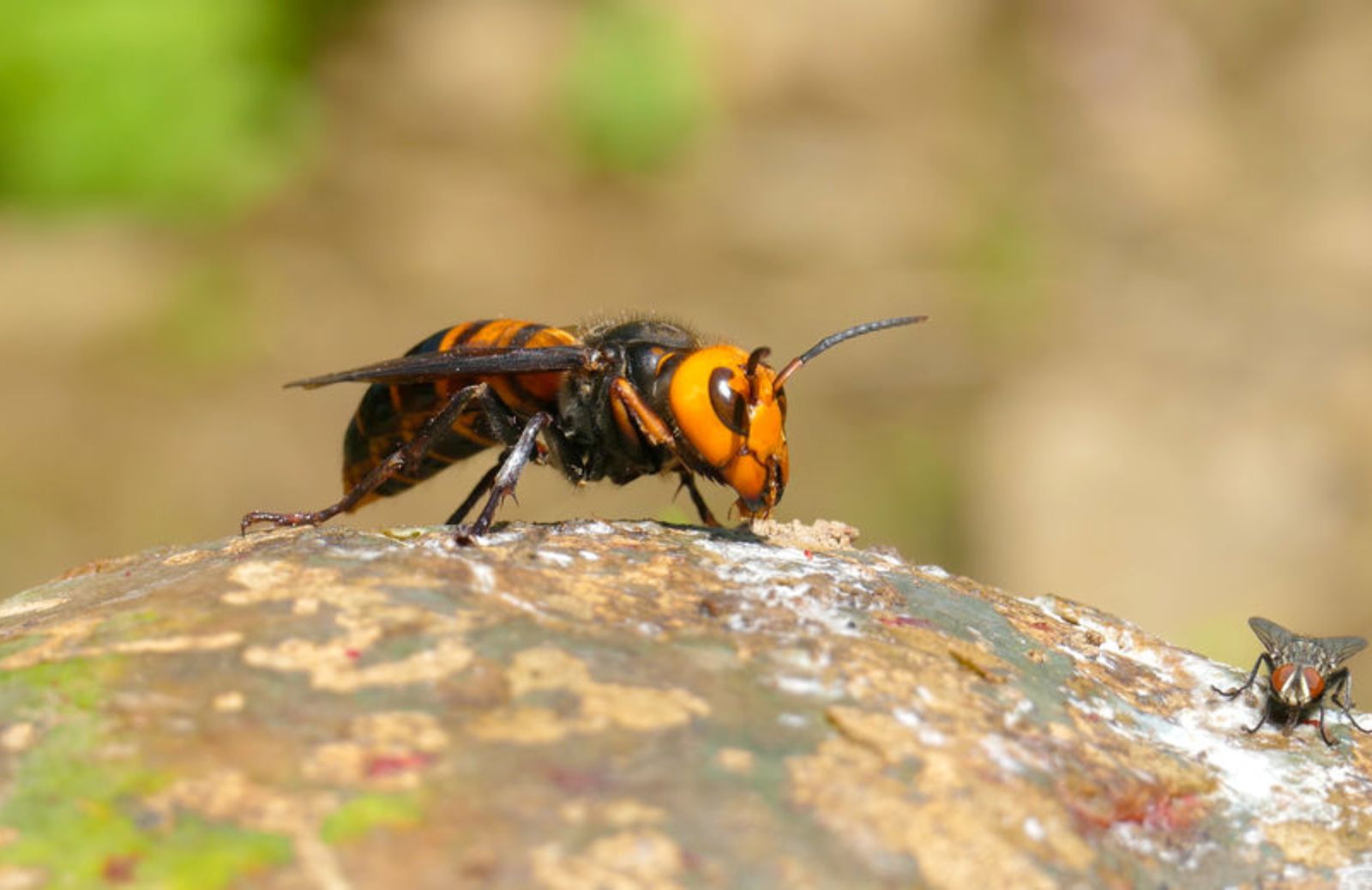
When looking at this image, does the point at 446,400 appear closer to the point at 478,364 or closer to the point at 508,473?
the point at 478,364

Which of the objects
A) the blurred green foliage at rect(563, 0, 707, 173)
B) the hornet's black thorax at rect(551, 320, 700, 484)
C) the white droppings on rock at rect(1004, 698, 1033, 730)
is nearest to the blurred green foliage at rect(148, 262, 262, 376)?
the blurred green foliage at rect(563, 0, 707, 173)

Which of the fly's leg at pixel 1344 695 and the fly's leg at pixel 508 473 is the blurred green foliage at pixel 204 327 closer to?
the fly's leg at pixel 508 473

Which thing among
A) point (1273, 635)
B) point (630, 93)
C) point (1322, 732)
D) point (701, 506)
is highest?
point (630, 93)

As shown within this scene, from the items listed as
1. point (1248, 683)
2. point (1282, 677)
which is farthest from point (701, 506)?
point (1282, 677)

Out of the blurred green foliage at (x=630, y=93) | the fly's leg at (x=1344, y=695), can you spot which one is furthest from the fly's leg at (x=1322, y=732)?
the blurred green foliage at (x=630, y=93)

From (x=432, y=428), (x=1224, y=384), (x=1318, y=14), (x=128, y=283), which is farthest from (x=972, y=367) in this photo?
(x=432, y=428)

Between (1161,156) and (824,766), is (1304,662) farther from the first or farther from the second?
(1161,156)

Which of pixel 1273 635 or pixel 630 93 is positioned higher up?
pixel 630 93
